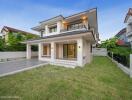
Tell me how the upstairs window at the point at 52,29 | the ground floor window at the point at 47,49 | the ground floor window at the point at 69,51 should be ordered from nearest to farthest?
the ground floor window at the point at 69,51 → the upstairs window at the point at 52,29 → the ground floor window at the point at 47,49

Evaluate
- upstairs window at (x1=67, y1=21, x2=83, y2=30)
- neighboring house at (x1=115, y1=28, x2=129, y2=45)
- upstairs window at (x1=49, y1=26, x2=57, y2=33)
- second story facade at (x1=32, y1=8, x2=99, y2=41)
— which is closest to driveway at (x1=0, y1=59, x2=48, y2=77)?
second story facade at (x1=32, y1=8, x2=99, y2=41)

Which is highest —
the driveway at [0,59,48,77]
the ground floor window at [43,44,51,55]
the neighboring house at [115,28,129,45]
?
the neighboring house at [115,28,129,45]

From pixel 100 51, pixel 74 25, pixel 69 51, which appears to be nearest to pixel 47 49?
pixel 69 51

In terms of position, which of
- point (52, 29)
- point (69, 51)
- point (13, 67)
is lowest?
point (13, 67)

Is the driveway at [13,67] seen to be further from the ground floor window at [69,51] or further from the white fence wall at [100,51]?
the white fence wall at [100,51]

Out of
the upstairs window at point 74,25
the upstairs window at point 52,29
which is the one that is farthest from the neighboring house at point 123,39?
the upstairs window at point 52,29

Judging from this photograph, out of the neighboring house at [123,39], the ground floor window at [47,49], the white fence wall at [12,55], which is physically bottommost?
the white fence wall at [12,55]

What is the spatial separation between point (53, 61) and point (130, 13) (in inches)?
810

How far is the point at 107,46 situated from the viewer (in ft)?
107

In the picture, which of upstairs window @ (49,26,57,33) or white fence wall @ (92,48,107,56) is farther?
white fence wall @ (92,48,107,56)

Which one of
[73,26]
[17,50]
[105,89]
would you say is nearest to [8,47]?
[17,50]

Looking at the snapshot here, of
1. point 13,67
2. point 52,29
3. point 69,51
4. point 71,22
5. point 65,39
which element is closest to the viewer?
point 13,67

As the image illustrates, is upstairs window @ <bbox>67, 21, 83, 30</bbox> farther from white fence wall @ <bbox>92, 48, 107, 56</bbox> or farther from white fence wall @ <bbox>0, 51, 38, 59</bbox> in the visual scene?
white fence wall @ <bbox>92, 48, 107, 56</bbox>

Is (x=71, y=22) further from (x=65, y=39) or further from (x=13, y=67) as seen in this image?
(x=13, y=67)
